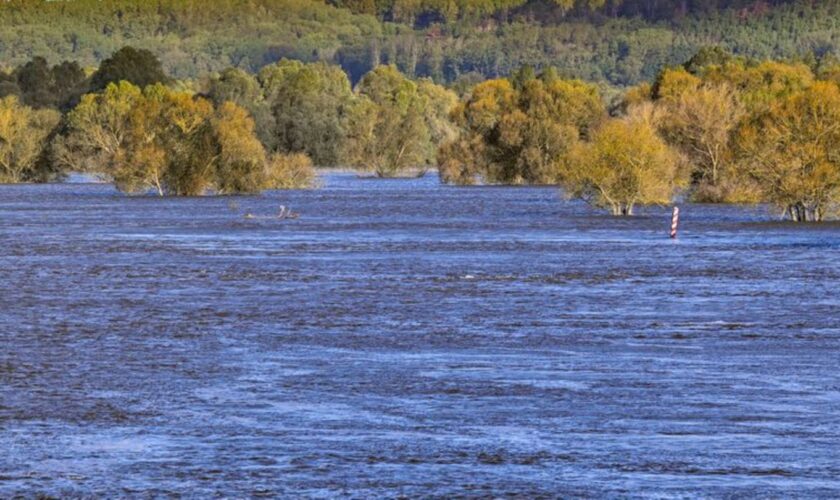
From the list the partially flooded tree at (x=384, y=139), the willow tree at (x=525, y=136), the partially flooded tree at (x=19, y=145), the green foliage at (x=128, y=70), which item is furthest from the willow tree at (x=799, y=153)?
the green foliage at (x=128, y=70)

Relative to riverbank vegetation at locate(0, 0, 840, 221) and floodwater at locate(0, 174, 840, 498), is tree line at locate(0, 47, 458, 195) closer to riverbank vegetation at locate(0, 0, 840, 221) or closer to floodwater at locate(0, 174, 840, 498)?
riverbank vegetation at locate(0, 0, 840, 221)

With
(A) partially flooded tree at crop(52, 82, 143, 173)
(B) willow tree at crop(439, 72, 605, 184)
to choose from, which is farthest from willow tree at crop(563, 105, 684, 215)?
(A) partially flooded tree at crop(52, 82, 143, 173)

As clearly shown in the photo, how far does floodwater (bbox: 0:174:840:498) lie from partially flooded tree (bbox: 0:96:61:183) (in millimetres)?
90971

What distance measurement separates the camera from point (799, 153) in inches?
2997

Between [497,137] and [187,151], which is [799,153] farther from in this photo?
[497,137]

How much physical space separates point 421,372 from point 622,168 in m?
57.5

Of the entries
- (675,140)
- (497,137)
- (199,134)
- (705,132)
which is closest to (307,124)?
(497,137)

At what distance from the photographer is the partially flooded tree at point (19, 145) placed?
147750mm

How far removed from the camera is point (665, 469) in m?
19.2

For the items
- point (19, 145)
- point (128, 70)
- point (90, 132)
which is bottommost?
point (19, 145)

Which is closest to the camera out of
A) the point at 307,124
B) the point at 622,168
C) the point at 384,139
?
the point at 622,168

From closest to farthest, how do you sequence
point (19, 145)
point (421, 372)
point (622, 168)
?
point (421, 372), point (622, 168), point (19, 145)

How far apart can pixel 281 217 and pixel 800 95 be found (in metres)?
24.5

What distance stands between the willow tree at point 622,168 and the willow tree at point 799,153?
5.86 meters
